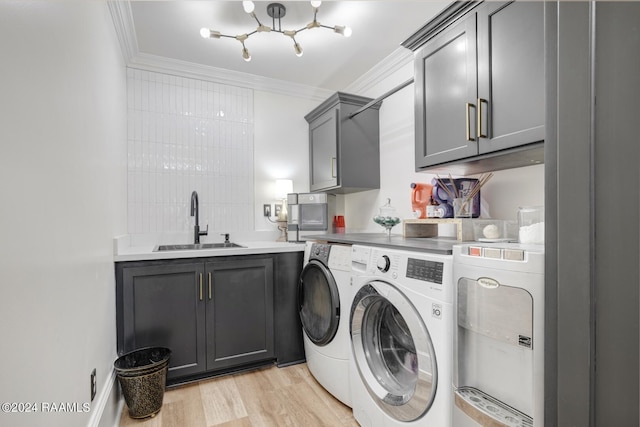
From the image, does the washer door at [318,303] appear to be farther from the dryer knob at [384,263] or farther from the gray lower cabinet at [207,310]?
the dryer knob at [384,263]

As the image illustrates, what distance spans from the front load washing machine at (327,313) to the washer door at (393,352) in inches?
6.5

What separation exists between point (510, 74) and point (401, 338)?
1.31m

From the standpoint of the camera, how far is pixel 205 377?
7.02 ft

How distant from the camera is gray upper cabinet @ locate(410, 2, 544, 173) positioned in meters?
1.21

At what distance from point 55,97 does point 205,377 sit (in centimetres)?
192

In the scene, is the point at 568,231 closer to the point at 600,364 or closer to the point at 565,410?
the point at 600,364

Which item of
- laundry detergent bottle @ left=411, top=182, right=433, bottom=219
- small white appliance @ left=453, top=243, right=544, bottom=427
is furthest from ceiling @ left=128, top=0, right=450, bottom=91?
small white appliance @ left=453, top=243, right=544, bottom=427

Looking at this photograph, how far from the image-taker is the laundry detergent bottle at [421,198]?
6.85 feet

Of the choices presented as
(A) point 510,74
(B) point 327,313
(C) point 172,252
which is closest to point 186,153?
(C) point 172,252

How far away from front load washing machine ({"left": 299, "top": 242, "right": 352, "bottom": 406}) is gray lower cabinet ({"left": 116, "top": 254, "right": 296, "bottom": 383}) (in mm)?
205

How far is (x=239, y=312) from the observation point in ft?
7.24

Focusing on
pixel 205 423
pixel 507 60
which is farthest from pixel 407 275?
pixel 205 423

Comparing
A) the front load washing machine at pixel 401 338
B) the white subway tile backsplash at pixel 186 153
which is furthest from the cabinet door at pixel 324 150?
the front load washing machine at pixel 401 338

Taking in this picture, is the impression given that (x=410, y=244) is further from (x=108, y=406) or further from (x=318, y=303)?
(x=108, y=406)
